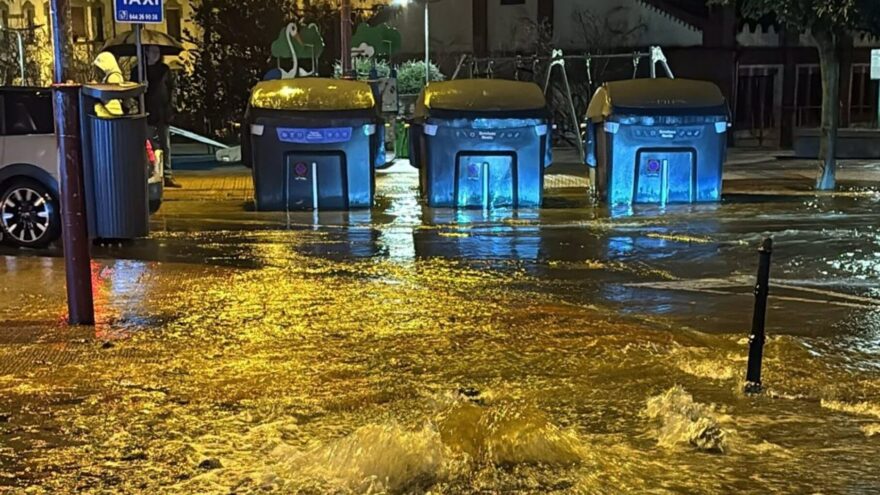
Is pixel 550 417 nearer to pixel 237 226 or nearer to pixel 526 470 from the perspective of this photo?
pixel 526 470

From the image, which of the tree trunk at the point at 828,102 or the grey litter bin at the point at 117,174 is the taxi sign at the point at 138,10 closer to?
the grey litter bin at the point at 117,174

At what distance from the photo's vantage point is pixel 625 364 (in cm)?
614

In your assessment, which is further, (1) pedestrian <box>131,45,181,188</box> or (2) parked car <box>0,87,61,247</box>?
(1) pedestrian <box>131,45,181,188</box>

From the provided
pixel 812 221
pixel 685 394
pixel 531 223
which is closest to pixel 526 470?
pixel 685 394

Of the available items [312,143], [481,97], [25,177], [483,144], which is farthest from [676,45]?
[25,177]

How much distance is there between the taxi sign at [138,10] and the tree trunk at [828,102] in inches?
373

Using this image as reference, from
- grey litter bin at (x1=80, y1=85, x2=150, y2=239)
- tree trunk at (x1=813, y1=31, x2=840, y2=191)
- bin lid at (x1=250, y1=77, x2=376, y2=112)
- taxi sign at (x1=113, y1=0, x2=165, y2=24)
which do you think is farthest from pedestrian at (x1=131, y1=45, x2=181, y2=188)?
tree trunk at (x1=813, y1=31, x2=840, y2=191)

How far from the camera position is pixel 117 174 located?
878 centimetres

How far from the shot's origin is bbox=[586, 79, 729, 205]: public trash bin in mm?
14086

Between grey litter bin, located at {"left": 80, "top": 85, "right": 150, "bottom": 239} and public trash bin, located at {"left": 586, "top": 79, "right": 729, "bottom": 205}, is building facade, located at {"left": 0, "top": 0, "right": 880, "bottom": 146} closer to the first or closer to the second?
public trash bin, located at {"left": 586, "top": 79, "right": 729, "bottom": 205}

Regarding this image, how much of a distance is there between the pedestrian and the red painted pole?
968 centimetres

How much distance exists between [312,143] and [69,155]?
689cm

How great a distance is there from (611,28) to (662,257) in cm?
2074

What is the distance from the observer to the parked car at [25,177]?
10.5 meters
